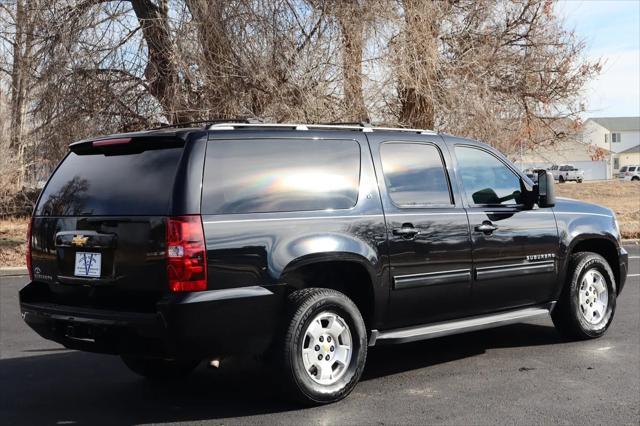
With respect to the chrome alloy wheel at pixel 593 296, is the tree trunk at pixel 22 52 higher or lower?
higher

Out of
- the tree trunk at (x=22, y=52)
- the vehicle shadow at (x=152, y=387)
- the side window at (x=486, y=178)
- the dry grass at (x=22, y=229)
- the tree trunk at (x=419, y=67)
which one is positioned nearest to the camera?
the vehicle shadow at (x=152, y=387)

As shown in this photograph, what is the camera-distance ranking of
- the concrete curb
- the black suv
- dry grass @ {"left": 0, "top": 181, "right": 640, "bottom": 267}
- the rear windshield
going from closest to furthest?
1. the black suv
2. the rear windshield
3. the concrete curb
4. dry grass @ {"left": 0, "top": 181, "right": 640, "bottom": 267}

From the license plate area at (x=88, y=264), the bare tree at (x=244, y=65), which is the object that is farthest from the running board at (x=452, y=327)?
the bare tree at (x=244, y=65)

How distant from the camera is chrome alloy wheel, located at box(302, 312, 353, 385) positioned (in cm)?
552

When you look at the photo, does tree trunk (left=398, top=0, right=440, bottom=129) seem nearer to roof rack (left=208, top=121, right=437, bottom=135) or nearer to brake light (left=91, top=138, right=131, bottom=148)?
roof rack (left=208, top=121, right=437, bottom=135)

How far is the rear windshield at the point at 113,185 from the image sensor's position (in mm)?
5156

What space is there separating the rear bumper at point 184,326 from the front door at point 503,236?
2.09 metres

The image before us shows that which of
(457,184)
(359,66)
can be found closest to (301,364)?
(457,184)

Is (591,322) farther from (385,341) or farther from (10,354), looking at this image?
(10,354)

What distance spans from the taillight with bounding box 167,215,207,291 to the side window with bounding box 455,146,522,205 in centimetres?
266

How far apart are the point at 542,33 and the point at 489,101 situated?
324 cm

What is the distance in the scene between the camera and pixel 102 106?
16.1m

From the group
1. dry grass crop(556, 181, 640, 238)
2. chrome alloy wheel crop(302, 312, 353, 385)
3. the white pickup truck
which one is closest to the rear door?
chrome alloy wheel crop(302, 312, 353, 385)

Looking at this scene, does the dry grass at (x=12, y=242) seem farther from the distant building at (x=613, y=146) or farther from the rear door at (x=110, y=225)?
the distant building at (x=613, y=146)
